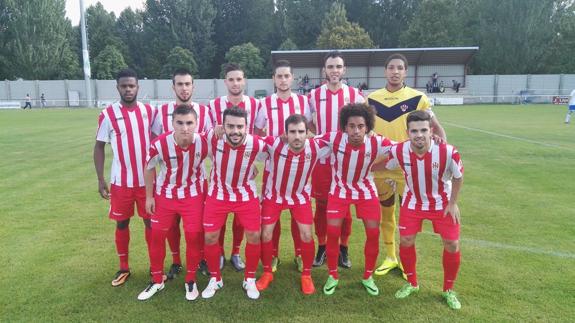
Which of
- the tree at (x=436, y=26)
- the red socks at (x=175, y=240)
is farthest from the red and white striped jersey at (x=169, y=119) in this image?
the tree at (x=436, y=26)

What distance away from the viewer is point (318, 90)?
4.57 metres

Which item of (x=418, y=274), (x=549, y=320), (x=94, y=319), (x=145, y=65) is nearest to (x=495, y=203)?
(x=418, y=274)

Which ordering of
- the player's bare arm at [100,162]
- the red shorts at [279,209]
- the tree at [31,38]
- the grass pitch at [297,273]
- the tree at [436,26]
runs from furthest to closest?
the tree at [436,26] → the tree at [31,38] → the player's bare arm at [100,162] → the red shorts at [279,209] → the grass pitch at [297,273]

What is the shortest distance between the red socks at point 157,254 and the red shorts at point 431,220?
224cm

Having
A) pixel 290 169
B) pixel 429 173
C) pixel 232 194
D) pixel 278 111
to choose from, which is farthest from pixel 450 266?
pixel 278 111

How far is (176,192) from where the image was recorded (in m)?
3.93

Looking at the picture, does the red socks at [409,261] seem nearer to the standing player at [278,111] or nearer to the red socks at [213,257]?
the standing player at [278,111]

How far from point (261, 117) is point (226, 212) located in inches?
46.6

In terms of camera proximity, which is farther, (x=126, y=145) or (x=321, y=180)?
(x=321, y=180)

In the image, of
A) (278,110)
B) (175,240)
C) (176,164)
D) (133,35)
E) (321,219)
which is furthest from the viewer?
(133,35)

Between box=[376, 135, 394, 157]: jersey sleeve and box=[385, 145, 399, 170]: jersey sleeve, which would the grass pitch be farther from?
box=[376, 135, 394, 157]: jersey sleeve

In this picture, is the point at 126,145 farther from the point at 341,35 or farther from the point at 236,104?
the point at 341,35

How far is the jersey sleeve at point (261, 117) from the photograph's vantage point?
4.56 m

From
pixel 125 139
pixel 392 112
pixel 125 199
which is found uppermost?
pixel 392 112
